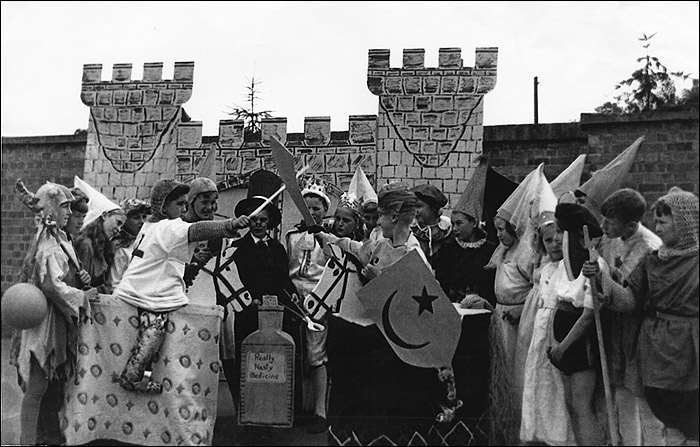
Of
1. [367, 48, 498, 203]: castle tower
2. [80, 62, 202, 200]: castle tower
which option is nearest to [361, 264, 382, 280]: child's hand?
[367, 48, 498, 203]: castle tower

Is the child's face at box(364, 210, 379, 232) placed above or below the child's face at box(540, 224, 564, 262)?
above

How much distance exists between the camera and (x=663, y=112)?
7.01 metres

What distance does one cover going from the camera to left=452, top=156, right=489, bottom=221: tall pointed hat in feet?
17.9

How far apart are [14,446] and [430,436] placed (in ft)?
8.02

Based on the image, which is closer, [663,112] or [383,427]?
[383,427]

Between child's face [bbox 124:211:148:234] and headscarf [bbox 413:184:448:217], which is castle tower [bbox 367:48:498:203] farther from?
child's face [bbox 124:211:148:234]

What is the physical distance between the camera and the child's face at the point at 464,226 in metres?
5.39

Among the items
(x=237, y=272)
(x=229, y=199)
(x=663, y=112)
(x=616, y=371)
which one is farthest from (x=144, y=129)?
(x=616, y=371)

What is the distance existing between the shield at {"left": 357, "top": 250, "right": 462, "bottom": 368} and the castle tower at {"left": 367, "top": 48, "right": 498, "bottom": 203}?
22.2 ft

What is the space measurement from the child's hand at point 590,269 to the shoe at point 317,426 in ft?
7.09

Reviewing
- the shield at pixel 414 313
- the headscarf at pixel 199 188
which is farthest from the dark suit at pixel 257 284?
the shield at pixel 414 313

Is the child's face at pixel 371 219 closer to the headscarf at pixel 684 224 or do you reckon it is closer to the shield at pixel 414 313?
the shield at pixel 414 313

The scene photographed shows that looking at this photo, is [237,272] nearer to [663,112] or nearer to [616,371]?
[616,371]

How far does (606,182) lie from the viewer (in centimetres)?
438
